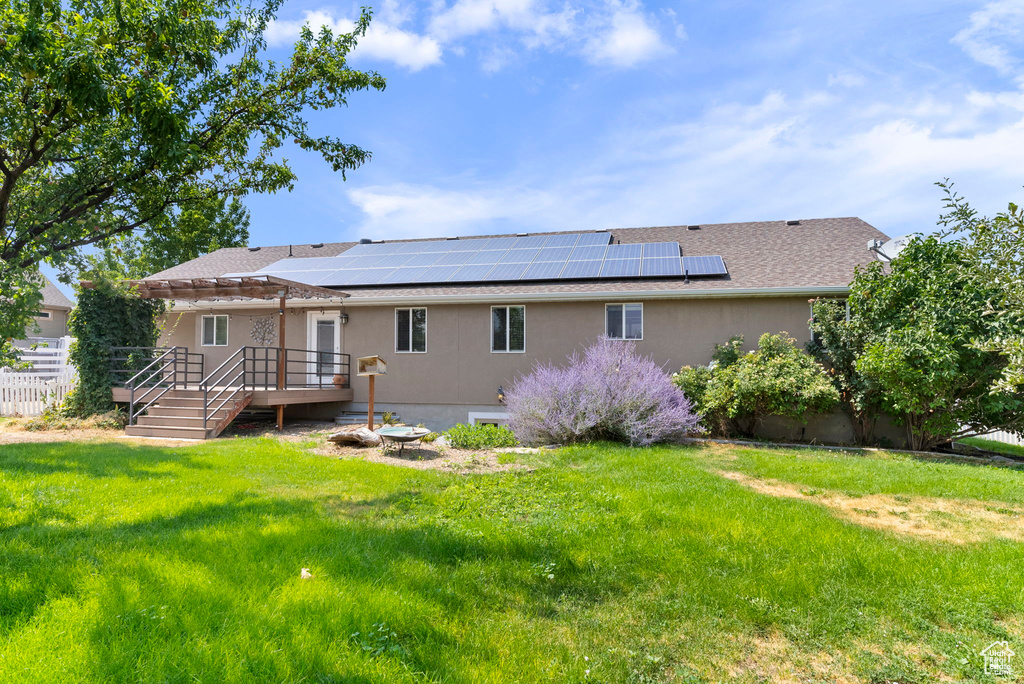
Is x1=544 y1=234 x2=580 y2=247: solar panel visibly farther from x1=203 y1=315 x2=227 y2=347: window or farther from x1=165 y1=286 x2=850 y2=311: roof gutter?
x1=203 y1=315 x2=227 y2=347: window

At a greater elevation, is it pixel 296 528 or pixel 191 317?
pixel 191 317

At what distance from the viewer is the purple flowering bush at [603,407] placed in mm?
9781

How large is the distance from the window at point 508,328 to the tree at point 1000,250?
35.7 ft

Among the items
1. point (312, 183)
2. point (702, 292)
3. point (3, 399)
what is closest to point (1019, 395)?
point (702, 292)

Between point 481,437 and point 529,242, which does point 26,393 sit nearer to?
point 481,437

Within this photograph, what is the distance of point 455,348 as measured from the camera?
536 inches

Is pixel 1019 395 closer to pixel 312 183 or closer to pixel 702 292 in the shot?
pixel 702 292

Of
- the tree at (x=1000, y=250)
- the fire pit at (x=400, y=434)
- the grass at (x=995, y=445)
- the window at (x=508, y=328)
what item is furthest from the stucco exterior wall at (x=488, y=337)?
the tree at (x=1000, y=250)

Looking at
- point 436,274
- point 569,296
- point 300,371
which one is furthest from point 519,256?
point 300,371

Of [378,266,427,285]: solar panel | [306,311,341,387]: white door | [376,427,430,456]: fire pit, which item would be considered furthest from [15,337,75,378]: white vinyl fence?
[376,427,430,456]: fire pit

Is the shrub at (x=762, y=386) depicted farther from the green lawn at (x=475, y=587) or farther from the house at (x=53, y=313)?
the house at (x=53, y=313)

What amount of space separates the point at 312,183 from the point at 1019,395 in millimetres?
12040

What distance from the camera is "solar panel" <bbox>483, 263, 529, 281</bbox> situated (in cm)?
1394

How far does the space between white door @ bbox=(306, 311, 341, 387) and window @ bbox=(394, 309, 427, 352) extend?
172cm
